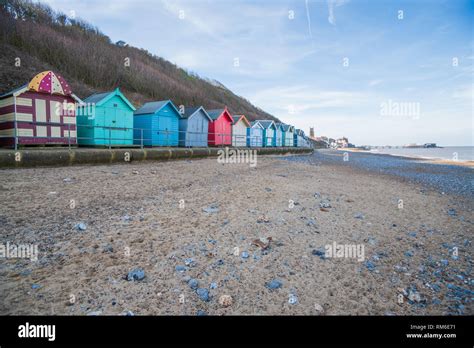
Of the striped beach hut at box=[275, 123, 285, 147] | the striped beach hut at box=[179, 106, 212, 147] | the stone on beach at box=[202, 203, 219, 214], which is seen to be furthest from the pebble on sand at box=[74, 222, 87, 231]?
the striped beach hut at box=[275, 123, 285, 147]

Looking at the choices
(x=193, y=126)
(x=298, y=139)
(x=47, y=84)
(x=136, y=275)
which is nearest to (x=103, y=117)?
(x=47, y=84)

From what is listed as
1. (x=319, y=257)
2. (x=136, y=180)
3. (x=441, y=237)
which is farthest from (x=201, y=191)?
(x=441, y=237)

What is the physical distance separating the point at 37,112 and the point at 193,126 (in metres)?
11.8

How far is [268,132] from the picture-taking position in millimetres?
36469

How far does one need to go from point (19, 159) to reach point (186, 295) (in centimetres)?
889

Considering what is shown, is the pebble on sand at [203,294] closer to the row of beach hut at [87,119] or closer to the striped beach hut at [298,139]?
the row of beach hut at [87,119]

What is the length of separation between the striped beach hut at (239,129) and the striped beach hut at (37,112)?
58.4 feet

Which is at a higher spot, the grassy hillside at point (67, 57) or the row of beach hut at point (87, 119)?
the grassy hillside at point (67, 57)

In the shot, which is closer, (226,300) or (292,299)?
(226,300)

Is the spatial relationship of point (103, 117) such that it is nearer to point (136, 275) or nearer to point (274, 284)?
point (136, 275)

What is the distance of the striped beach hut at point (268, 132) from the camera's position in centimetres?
3544

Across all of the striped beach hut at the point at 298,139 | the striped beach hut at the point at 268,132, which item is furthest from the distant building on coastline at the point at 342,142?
the striped beach hut at the point at 268,132

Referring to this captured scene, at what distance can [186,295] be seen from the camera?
291cm
